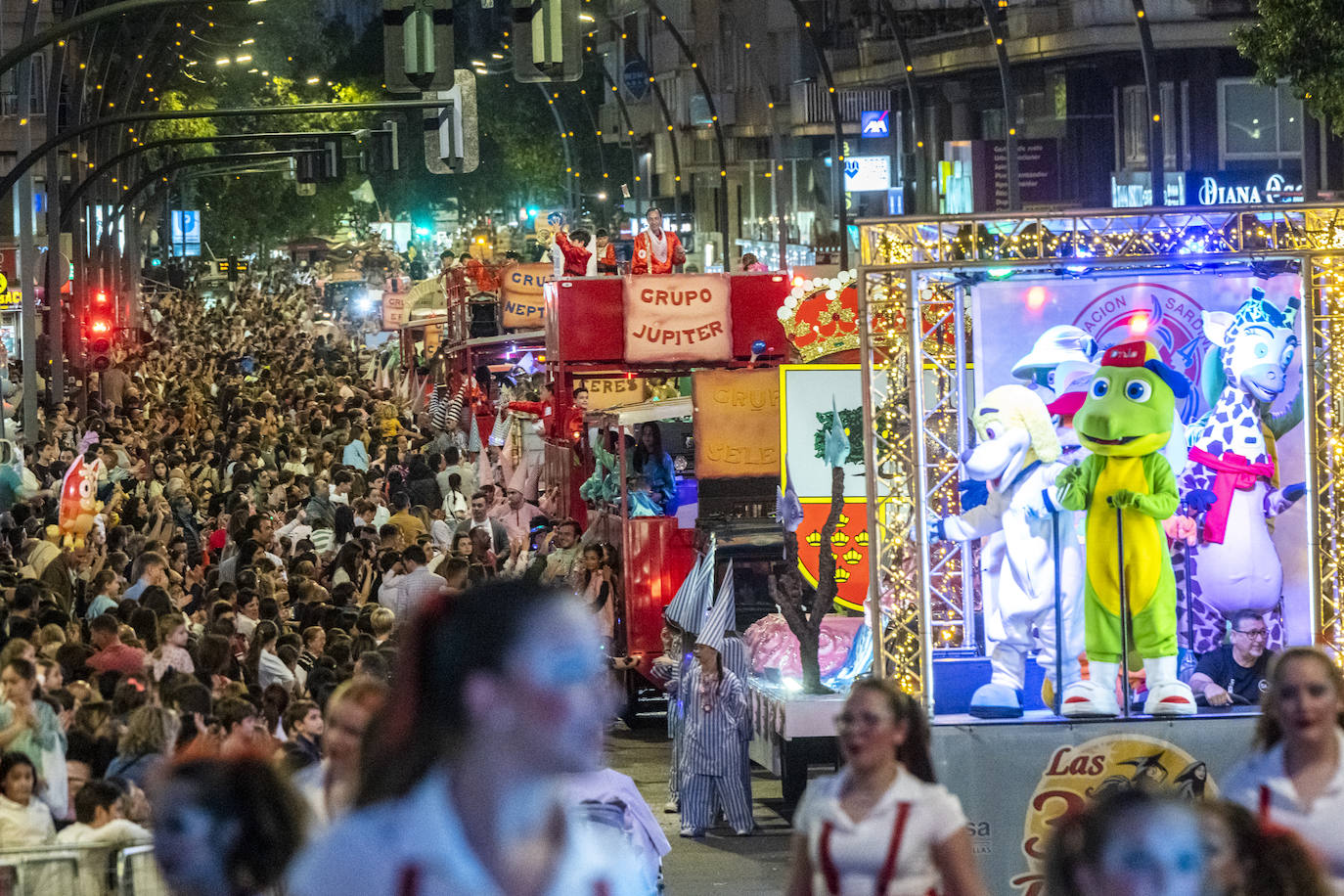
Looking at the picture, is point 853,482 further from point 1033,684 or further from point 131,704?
point 131,704

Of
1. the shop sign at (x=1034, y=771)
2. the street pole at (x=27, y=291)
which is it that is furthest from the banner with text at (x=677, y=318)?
the street pole at (x=27, y=291)

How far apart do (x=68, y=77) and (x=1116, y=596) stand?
48.6 metres

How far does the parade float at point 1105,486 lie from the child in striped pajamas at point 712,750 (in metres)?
2.17

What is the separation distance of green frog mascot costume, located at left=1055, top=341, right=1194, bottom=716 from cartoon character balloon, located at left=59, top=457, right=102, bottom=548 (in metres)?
9.11

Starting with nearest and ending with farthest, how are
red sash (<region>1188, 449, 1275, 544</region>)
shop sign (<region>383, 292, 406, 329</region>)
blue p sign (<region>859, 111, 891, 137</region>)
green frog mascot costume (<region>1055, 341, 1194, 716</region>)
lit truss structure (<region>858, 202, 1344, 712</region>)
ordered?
green frog mascot costume (<region>1055, 341, 1194, 716</region>)
lit truss structure (<region>858, 202, 1344, 712</region>)
red sash (<region>1188, 449, 1275, 544</region>)
blue p sign (<region>859, 111, 891, 137</region>)
shop sign (<region>383, 292, 406, 329</region>)

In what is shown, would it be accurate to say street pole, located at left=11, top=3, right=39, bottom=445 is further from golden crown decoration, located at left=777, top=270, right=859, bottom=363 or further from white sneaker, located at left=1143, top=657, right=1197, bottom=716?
white sneaker, located at left=1143, top=657, right=1197, bottom=716

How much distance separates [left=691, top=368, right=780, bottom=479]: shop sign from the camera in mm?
16453

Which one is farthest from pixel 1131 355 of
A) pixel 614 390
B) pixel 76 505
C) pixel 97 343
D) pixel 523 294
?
pixel 97 343

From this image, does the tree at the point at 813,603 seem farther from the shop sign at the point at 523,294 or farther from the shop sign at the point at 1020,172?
the shop sign at the point at 1020,172

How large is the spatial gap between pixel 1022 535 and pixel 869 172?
1275 inches

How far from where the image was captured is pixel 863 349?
10.6 meters

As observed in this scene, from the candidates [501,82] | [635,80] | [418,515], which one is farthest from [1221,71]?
[501,82]

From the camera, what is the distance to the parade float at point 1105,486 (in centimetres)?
1009

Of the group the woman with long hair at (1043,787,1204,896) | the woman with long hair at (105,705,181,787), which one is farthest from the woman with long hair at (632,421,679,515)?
the woman with long hair at (1043,787,1204,896)
